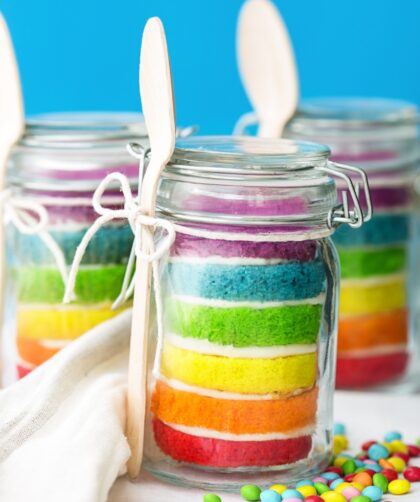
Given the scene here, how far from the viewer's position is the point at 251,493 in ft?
2.34

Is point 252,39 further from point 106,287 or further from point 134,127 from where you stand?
point 106,287

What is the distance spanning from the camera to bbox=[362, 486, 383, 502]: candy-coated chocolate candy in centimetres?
72

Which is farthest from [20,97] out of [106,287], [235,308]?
[235,308]

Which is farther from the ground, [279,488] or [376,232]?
[376,232]

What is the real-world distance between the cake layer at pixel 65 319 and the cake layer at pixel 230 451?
0.17 metres

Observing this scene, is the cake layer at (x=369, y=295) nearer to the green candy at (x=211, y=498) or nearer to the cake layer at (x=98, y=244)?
the cake layer at (x=98, y=244)

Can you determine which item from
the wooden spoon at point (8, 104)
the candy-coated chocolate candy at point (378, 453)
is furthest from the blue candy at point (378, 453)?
the wooden spoon at point (8, 104)

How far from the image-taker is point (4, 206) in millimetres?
874

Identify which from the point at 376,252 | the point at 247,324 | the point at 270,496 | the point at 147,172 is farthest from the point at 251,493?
the point at 376,252

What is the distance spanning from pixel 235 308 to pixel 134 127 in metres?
0.26

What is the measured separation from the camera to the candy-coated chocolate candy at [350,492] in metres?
0.72

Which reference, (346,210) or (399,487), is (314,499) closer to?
(399,487)

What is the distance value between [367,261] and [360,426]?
6.7 inches

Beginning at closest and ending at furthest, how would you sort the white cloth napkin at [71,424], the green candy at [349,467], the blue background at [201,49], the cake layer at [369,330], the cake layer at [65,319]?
1. the white cloth napkin at [71,424]
2. the green candy at [349,467]
3. the cake layer at [65,319]
4. the cake layer at [369,330]
5. the blue background at [201,49]
